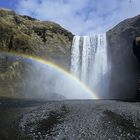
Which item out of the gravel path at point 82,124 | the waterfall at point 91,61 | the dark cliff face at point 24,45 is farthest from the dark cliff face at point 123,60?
the gravel path at point 82,124

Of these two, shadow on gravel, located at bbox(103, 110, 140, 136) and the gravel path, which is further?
shadow on gravel, located at bbox(103, 110, 140, 136)

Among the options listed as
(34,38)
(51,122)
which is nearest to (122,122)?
(51,122)

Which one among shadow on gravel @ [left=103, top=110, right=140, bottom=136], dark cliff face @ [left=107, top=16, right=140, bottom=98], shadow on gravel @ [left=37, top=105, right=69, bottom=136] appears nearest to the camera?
shadow on gravel @ [left=37, top=105, right=69, bottom=136]

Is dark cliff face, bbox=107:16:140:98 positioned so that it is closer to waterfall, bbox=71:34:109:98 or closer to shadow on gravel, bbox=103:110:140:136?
waterfall, bbox=71:34:109:98

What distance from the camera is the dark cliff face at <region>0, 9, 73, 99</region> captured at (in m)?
72.2

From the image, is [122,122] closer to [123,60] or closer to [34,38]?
[123,60]

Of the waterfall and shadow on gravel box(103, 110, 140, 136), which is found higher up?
the waterfall

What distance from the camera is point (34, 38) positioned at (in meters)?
82.5

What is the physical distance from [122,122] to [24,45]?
53.5m

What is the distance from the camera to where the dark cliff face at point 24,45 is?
72.2 m

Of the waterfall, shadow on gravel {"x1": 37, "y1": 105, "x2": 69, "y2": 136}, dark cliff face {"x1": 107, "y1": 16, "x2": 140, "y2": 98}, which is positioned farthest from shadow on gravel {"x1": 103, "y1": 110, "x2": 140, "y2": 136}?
the waterfall

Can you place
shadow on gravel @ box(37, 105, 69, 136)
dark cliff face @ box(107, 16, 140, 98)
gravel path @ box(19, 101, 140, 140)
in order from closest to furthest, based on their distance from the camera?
gravel path @ box(19, 101, 140, 140) → shadow on gravel @ box(37, 105, 69, 136) → dark cliff face @ box(107, 16, 140, 98)

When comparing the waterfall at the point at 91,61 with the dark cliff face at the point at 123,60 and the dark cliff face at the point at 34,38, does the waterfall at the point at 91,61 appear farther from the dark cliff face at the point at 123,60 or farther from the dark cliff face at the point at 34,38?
the dark cliff face at the point at 34,38

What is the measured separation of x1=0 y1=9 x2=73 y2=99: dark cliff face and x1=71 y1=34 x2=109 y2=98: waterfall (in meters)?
2.89
